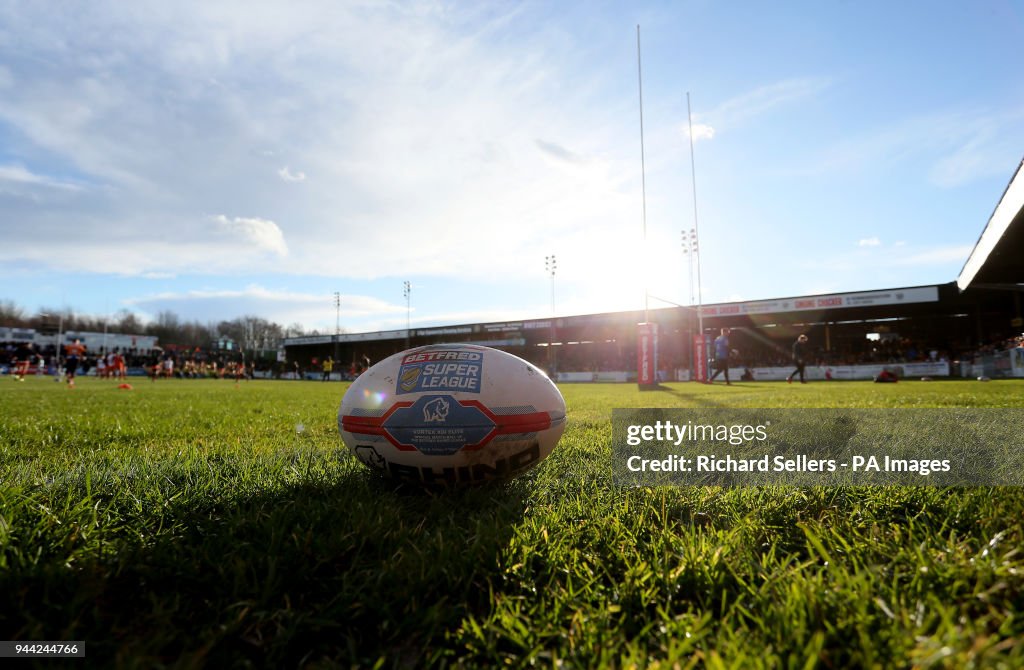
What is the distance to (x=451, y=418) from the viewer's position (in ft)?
8.52

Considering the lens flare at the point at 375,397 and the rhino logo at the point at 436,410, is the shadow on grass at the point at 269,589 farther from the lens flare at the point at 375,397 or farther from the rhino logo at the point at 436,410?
the lens flare at the point at 375,397

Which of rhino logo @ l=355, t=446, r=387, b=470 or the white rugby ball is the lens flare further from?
rhino logo @ l=355, t=446, r=387, b=470

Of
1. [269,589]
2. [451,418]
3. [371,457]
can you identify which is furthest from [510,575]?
[371,457]

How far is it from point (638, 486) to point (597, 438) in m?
1.71

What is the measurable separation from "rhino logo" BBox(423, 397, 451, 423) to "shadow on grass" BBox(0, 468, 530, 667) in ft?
1.74

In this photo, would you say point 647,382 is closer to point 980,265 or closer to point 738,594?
point 980,265

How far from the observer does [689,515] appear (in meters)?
2.33

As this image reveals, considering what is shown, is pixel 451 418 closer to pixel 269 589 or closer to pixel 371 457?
pixel 371 457

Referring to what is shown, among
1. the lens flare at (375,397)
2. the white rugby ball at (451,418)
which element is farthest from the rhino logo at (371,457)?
the lens flare at (375,397)

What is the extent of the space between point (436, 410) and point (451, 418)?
0.09 meters

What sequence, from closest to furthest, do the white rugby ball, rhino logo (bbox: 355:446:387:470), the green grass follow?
the green grass, the white rugby ball, rhino logo (bbox: 355:446:387:470)

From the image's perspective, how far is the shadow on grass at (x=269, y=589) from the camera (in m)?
1.37

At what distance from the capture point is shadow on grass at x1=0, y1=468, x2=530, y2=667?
1.37 m

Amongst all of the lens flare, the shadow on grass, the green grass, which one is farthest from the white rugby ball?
the shadow on grass
